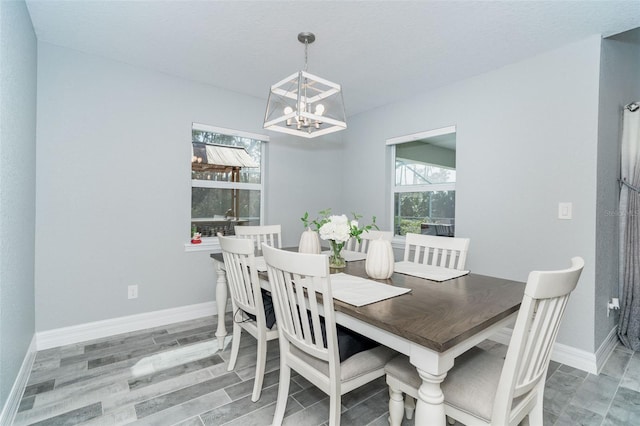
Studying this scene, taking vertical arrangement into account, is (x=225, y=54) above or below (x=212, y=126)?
above

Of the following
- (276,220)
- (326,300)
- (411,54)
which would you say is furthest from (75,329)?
(411,54)

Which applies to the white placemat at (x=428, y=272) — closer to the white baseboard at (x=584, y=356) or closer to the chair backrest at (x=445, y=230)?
the white baseboard at (x=584, y=356)

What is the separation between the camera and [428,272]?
185cm

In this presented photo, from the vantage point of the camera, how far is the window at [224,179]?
3.13m

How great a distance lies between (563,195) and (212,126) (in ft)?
10.2

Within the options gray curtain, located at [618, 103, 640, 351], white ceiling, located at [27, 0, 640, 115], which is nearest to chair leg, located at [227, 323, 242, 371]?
white ceiling, located at [27, 0, 640, 115]

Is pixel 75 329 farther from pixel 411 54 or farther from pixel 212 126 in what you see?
pixel 411 54

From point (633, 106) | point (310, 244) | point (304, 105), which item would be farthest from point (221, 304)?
point (633, 106)

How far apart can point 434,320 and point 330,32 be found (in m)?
1.96

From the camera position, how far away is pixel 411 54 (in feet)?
7.96

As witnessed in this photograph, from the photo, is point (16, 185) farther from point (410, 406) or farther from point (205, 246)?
point (410, 406)

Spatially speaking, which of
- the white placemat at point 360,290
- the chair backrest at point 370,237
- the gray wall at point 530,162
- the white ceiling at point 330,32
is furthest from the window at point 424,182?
the white placemat at point 360,290

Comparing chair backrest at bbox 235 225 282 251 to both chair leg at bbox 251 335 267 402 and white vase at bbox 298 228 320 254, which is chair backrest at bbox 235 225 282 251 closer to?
white vase at bbox 298 228 320 254

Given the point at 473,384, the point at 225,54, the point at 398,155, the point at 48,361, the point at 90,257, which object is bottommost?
the point at 48,361
